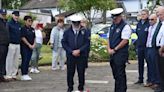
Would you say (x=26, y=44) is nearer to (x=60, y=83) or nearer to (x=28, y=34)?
(x=28, y=34)

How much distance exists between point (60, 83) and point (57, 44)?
3.98 metres

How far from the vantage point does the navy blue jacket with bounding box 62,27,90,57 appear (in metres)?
11.9

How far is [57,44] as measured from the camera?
18.2m

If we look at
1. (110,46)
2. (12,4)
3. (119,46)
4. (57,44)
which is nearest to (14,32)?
(57,44)

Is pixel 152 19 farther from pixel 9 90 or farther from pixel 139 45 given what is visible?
pixel 9 90

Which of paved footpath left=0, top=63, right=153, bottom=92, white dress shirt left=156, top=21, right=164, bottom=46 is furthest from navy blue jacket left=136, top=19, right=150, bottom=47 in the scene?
white dress shirt left=156, top=21, right=164, bottom=46

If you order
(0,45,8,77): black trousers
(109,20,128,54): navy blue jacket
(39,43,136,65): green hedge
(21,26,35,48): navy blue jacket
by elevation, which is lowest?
(39,43,136,65): green hedge

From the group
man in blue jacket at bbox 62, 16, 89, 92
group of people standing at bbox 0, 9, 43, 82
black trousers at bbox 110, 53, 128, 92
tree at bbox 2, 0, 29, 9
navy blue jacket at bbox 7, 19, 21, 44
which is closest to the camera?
black trousers at bbox 110, 53, 128, 92

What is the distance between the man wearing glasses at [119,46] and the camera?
11.2 meters

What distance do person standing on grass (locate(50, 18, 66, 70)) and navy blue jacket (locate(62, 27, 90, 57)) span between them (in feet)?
19.6

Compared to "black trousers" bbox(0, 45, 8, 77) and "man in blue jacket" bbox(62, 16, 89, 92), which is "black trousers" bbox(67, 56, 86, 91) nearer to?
"man in blue jacket" bbox(62, 16, 89, 92)

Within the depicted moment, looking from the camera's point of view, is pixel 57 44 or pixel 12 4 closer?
pixel 57 44

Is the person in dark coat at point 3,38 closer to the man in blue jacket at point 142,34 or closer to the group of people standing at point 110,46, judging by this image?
the group of people standing at point 110,46

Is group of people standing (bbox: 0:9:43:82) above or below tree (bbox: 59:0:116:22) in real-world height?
above
